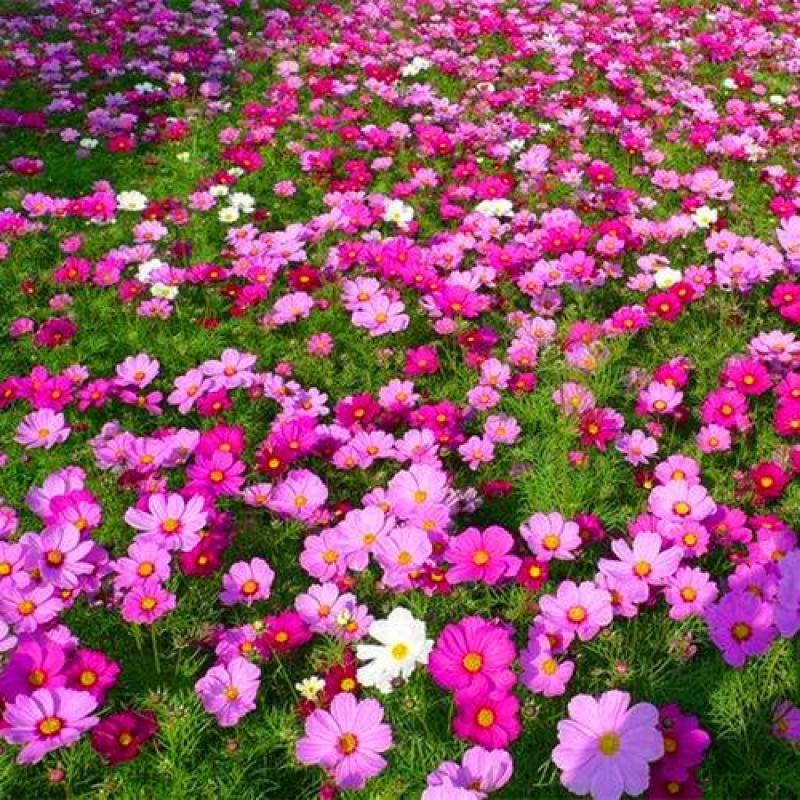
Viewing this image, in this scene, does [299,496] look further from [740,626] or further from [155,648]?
[740,626]

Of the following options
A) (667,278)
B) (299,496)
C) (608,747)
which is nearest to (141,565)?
(299,496)

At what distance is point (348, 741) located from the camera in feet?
5.91

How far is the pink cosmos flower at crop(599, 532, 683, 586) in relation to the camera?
211 centimetres

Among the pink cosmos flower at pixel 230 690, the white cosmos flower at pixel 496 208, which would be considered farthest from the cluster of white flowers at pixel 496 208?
the pink cosmos flower at pixel 230 690

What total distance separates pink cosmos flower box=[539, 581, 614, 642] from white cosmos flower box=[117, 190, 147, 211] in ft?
11.1

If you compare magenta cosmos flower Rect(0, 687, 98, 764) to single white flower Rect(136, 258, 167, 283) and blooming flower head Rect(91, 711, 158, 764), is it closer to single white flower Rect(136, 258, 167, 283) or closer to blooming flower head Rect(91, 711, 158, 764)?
blooming flower head Rect(91, 711, 158, 764)

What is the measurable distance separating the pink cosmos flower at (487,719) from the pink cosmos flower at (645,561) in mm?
561

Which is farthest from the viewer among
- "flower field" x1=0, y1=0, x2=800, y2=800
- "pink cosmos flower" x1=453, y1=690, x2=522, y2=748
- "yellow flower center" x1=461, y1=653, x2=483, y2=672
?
"flower field" x1=0, y1=0, x2=800, y2=800

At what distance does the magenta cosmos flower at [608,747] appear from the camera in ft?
5.09

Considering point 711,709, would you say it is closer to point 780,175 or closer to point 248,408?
point 248,408

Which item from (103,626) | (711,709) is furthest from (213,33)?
(711,709)

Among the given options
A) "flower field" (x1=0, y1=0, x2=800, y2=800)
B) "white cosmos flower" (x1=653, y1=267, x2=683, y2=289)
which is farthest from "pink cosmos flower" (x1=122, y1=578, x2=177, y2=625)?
"white cosmos flower" (x1=653, y1=267, x2=683, y2=289)

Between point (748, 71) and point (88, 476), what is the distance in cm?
624

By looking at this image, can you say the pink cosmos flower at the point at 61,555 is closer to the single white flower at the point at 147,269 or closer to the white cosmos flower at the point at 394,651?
the white cosmos flower at the point at 394,651
